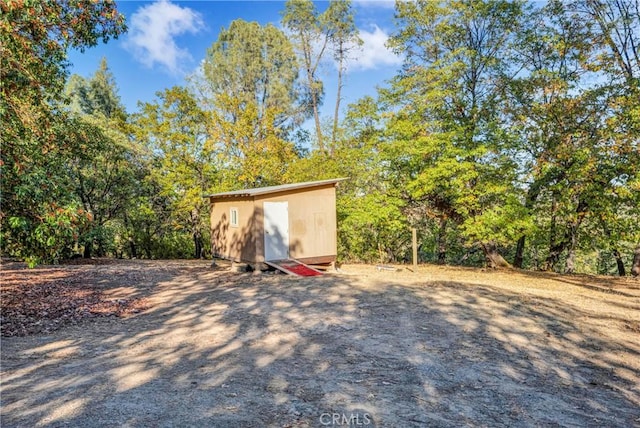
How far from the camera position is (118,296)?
27.2 ft

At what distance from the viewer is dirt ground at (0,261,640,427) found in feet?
10.4

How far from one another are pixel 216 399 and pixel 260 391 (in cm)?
43

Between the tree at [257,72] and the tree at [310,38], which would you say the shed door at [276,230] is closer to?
the tree at [310,38]

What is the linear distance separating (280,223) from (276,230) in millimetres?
263

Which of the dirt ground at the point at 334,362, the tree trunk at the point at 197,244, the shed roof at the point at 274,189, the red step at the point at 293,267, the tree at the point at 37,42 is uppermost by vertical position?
the tree at the point at 37,42

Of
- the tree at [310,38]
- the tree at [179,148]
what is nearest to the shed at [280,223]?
the tree at [179,148]

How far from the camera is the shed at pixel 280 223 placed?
1130cm

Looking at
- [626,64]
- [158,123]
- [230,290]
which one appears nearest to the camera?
[230,290]

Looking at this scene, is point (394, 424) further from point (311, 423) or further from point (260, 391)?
point (260, 391)

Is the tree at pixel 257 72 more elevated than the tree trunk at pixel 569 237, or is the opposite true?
the tree at pixel 257 72

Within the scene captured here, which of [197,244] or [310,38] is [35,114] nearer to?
[197,244]

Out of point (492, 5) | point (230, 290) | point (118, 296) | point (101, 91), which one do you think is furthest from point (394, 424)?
point (101, 91)

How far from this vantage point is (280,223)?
11.6m

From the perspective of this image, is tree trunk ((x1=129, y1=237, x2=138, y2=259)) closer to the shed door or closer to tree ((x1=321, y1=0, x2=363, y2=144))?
the shed door
